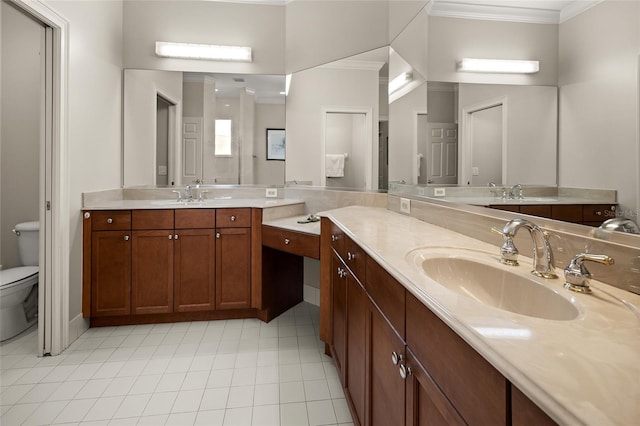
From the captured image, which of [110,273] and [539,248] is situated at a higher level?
[539,248]

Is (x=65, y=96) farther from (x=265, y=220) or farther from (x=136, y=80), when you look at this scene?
(x=265, y=220)

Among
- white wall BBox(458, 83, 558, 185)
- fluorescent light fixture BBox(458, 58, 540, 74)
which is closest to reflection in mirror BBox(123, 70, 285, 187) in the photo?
fluorescent light fixture BBox(458, 58, 540, 74)

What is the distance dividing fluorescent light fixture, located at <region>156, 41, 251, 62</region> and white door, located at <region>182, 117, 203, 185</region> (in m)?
0.56

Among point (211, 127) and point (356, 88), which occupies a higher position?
point (356, 88)

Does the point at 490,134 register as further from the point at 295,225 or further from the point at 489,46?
the point at 295,225

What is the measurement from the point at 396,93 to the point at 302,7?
1370 millimetres

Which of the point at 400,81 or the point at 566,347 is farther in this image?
the point at 400,81

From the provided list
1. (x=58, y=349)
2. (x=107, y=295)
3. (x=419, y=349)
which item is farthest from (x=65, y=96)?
(x=419, y=349)

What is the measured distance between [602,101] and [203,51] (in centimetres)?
312

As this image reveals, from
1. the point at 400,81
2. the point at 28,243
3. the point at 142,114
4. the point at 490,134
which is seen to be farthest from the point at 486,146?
the point at 28,243

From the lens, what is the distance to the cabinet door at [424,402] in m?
0.65

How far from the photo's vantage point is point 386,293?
40.4 inches

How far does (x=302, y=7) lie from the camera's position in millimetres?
3053

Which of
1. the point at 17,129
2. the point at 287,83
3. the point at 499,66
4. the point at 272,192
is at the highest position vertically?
the point at 287,83
